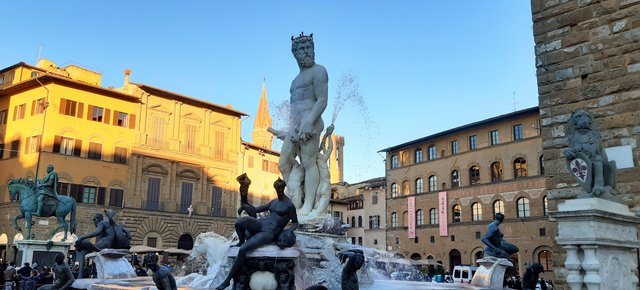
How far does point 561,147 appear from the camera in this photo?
29.9ft

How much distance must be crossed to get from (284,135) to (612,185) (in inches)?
228

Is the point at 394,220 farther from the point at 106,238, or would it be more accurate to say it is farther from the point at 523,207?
the point at 106,238

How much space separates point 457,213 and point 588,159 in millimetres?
43793

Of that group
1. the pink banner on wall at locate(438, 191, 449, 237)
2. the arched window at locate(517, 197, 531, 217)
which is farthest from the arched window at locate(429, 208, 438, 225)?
the arched window at locate(517, 197, 531, 217)

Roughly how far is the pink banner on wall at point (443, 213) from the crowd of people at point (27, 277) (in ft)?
122

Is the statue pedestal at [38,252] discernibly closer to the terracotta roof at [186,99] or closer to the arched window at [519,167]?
the terracotta roof at [186,99]

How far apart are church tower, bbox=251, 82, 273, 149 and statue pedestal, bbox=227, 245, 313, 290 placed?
76.3 m

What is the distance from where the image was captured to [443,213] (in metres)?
49.2

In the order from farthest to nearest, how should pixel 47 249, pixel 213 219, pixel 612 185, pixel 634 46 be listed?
Result: pixel 213 219 → pixel 47 249 → pixel 634 46 → pixel 612 185

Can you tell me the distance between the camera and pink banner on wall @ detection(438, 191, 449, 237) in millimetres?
48681

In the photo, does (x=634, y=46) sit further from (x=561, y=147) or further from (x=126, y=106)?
(x=126, y=106)

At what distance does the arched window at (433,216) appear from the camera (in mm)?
50500

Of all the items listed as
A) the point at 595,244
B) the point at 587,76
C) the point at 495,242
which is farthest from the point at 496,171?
the point at 595,244

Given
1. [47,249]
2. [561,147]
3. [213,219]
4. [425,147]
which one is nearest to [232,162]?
[213,219]
